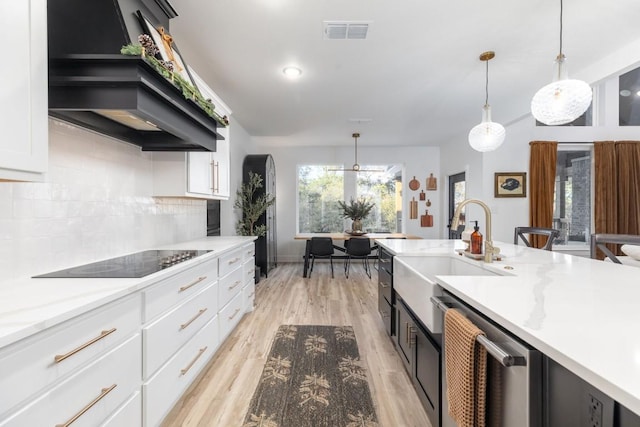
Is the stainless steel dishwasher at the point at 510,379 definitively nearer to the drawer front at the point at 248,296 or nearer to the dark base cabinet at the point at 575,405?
the dark base cabinet at the point at 575,405

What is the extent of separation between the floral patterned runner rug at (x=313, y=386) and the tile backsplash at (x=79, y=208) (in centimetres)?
141

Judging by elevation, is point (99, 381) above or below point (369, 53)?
below

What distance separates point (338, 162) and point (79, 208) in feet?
17.3

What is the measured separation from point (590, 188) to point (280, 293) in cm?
548

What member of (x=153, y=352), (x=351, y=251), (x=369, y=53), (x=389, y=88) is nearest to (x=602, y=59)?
(x=389, y=88)

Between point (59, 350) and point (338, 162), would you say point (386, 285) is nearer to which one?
point (59, 350)

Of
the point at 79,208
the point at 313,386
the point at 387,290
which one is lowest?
the point at 313,386

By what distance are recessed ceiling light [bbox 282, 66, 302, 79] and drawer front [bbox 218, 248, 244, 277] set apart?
6.28 ft

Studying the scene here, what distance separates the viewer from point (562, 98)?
5.82 feet

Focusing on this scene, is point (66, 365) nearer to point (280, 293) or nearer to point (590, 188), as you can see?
point (280, 293)

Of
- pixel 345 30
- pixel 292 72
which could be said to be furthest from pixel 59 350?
pixel 292 72

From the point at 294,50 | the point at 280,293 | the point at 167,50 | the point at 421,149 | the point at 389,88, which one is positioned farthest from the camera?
the point at 421,149

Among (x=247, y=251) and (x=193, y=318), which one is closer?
(x=193, y=318)

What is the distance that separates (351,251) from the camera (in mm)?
4812
